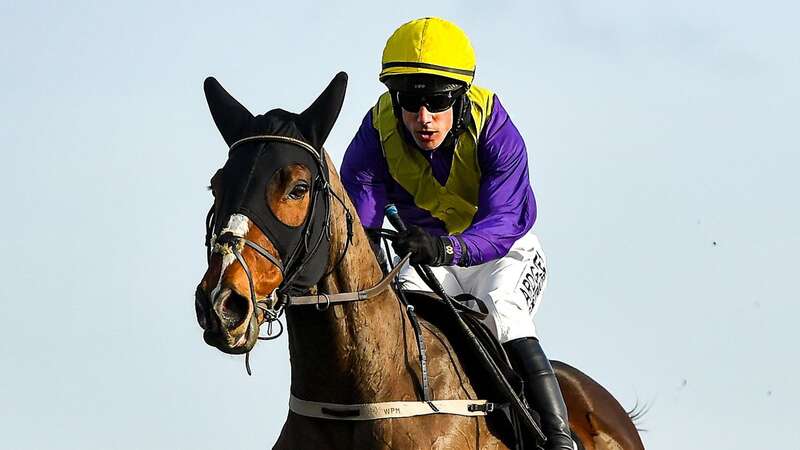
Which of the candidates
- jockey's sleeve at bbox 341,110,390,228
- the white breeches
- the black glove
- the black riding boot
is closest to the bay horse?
the black glove

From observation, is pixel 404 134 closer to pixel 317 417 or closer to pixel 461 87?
pixel 461 87

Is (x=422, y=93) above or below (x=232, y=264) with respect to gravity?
above

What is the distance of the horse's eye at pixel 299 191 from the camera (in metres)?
6.69

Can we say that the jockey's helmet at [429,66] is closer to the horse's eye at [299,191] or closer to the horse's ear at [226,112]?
the horse's ear at [226,112]

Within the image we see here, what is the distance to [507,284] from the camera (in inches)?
334

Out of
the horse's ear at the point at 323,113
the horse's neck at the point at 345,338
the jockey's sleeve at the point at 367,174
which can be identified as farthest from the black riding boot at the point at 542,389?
the horse's ear at the point at 323,113

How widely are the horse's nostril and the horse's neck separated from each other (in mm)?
694

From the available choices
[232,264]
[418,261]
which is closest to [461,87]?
[418,261]

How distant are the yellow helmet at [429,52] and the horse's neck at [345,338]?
1.19 m

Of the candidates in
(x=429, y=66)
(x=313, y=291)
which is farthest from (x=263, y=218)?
(x=429, y=66)

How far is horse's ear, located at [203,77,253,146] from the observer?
704cm

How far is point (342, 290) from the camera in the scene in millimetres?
7129

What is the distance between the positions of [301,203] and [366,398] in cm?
109

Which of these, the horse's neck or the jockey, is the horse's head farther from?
the jockey
